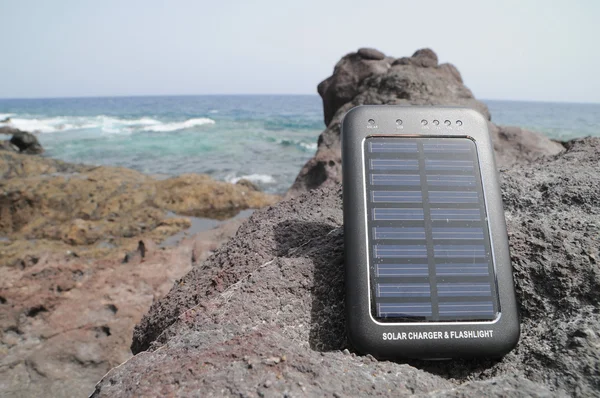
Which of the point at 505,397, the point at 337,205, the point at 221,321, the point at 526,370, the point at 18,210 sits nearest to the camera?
the point at 505,397

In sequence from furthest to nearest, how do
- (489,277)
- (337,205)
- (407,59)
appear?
(407,59)
(337,205)
(489,277)

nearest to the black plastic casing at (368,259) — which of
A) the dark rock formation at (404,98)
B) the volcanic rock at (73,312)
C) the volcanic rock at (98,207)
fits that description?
the dark rock formation at (404,98)

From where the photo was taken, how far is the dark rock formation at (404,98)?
480 cm

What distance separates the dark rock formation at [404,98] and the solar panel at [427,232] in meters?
2.46

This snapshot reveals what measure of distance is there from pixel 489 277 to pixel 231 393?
38.0 inches

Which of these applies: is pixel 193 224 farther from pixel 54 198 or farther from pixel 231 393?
pixel 231 393

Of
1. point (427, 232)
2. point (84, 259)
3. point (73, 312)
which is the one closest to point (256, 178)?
point (84, 259)

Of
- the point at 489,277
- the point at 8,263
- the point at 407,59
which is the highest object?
the point at 407,59

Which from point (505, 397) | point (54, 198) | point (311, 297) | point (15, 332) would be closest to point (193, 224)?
point (54, 198)

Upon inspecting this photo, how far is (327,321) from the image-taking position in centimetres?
145

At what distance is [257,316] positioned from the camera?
4.66ft

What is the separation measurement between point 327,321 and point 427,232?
49cm

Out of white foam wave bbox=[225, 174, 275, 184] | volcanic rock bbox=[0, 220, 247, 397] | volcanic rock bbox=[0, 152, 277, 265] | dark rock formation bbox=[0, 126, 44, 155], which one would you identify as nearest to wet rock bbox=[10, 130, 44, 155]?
dark rock formation bbox=[0, 126, 44, 155]

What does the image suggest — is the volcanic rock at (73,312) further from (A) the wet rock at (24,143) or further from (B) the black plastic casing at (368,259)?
(A) the wet rock at (24,143)
